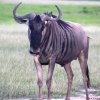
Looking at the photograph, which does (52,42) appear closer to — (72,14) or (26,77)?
(26,77)

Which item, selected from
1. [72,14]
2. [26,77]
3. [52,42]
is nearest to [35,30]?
[52,42]

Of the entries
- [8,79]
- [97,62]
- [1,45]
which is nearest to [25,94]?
[8,79]

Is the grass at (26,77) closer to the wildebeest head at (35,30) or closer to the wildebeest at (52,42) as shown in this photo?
the wildebeest at (52,42)

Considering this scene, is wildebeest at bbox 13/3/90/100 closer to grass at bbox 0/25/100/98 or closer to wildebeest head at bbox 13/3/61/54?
wildebeest head at bbox 13/3/61/54

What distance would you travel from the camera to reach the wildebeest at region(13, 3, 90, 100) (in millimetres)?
10859

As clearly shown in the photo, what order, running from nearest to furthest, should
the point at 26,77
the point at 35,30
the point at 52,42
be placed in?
1. the point at 35,30
2. the point at 52,42
3. the point at 26,77

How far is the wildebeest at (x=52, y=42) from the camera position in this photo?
35.6ft

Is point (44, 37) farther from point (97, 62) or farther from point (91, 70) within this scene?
point (97, 62)

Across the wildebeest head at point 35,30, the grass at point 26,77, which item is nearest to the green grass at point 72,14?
the grass at point 26,77

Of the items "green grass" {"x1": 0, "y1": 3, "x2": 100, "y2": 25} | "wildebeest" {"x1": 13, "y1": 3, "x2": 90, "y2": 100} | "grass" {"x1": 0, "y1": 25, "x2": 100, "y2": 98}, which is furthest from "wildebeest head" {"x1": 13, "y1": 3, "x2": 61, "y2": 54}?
"green grass" {"x1": 0, "y1": 3, "x2": 100, "y2": 25}

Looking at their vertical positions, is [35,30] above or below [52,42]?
above

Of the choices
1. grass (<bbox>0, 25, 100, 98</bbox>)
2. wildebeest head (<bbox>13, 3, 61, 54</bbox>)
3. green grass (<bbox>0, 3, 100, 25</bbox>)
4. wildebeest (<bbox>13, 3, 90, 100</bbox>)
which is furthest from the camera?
green grass (<bbox>0, 3, 100, 25</bbox>)

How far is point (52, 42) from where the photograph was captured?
38.0 feet

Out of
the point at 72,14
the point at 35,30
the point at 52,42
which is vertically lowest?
the point at 72,14
